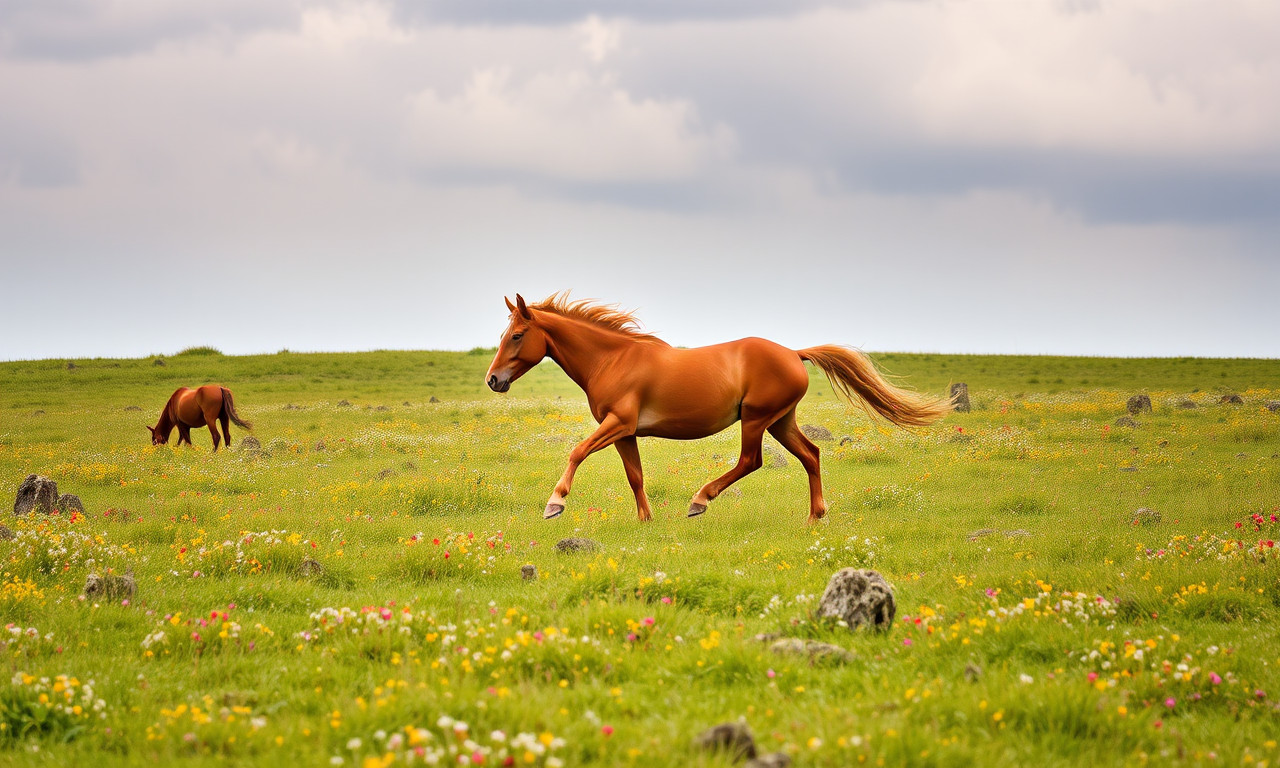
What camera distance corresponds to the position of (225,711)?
5.18 meters

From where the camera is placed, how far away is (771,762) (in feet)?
14.1

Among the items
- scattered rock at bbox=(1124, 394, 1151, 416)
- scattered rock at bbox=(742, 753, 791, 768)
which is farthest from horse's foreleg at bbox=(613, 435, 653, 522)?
scattered rock at bbox=(1124, 394, 1151, 416)

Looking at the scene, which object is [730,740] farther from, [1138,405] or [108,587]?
[1138,405]

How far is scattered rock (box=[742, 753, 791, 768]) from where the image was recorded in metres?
4.28

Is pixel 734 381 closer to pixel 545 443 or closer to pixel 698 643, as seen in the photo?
pixel 698 643

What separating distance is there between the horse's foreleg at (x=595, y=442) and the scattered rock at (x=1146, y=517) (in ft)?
26.2

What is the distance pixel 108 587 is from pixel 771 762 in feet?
24.4

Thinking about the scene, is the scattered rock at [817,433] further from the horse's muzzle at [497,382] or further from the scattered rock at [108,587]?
the scattered rock at [108,587]

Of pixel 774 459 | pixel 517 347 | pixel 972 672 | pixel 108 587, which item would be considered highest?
pixel 517 347

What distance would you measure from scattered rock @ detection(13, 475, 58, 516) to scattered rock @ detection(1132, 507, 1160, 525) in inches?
688

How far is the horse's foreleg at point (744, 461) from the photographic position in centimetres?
1265

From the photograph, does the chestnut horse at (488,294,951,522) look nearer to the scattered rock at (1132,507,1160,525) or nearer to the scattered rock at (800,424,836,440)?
the scattered rock at (1132,507,1160,525)

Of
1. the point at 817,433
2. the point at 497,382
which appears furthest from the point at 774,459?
the point at 497,382

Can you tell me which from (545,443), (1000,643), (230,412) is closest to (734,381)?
(1000,643)
